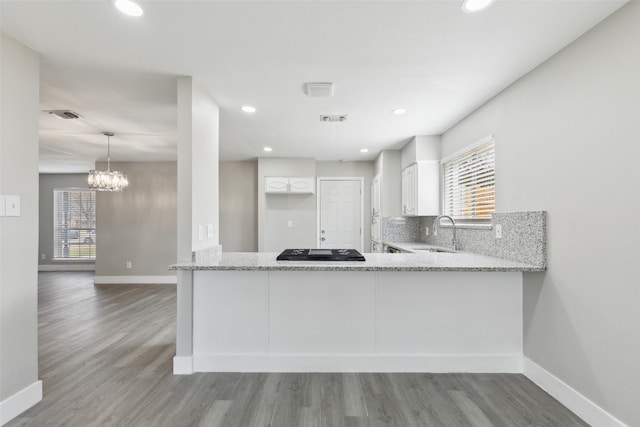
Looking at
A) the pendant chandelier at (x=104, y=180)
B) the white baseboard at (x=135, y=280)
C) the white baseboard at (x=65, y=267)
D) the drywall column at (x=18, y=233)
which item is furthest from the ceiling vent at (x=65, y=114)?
the white baseboard at (x=65, y=267)

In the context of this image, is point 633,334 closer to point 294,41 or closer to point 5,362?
point 294,41

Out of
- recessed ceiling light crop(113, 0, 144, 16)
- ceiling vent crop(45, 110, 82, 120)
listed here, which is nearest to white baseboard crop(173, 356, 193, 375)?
recessed ceiling light crop(113, 0, 144, 16)

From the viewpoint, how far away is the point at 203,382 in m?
2.37

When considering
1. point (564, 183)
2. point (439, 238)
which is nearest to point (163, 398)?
point (564, 183)

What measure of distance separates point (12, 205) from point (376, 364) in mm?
2714

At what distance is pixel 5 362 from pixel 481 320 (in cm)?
322

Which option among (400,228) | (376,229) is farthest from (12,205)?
(376,229)

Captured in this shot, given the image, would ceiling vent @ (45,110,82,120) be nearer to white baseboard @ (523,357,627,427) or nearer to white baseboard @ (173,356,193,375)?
white baseboard @ (173,356,193,375)

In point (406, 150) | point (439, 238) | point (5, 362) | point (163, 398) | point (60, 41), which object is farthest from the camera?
point (406, 150)

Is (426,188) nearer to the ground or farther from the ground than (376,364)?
farther from the ground

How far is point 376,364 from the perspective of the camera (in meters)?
2.52

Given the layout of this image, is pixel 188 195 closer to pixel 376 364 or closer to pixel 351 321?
pixel 351 321

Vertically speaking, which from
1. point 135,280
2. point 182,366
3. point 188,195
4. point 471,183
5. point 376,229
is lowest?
point 135,280

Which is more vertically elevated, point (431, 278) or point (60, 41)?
point (60, 41)
